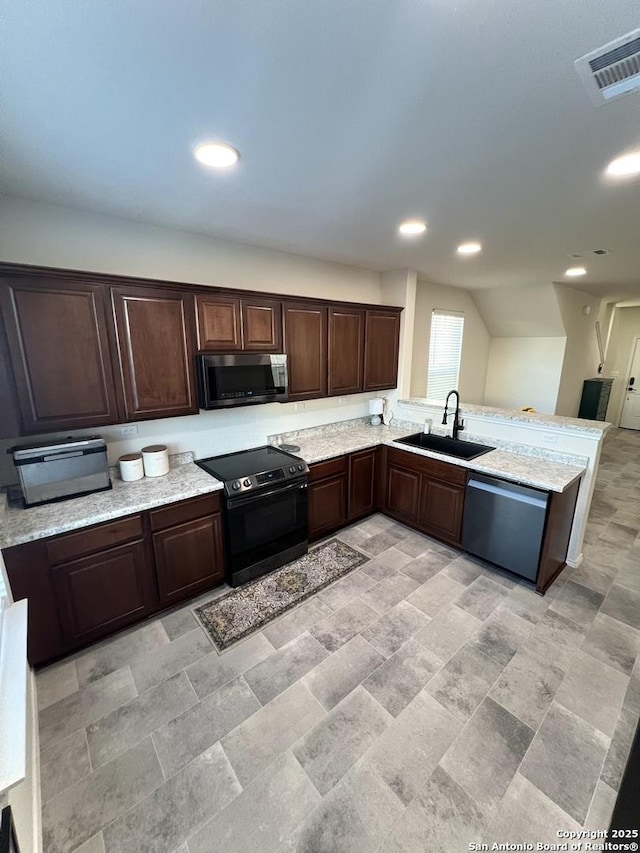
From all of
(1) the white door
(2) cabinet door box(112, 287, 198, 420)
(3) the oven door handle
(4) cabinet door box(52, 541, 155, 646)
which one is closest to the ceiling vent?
(2) cabinet door box(112, 287, 198, 420)

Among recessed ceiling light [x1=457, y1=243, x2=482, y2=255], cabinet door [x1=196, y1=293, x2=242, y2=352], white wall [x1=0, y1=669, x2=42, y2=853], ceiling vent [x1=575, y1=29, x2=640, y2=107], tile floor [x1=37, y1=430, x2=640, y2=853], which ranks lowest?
tile floor [x1=37, y1=430, x2=640, y2=853]

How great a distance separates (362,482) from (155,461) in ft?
6.62

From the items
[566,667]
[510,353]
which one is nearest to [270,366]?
[566,667]

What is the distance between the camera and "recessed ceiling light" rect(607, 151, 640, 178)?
5.28ft

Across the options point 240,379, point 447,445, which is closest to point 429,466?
point 447,445

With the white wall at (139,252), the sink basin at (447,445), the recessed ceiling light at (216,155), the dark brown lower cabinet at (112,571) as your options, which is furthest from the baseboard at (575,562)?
the recessed ceiling light at (216,155)

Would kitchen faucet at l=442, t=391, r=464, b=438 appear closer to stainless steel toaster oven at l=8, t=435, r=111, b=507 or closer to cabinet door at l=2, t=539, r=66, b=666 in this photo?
stainless steel toaster oven at l=8, t=435, r=111, b=507

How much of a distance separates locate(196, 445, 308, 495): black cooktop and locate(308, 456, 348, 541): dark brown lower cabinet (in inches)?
10.7

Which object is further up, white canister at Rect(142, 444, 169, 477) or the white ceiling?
the white ceiling

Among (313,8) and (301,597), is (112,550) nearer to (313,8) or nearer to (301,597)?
(301,597)

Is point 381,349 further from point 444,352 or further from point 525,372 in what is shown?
point 525,372

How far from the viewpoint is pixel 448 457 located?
122 inches

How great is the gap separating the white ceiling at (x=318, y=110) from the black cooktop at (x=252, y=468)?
1863 millimetres

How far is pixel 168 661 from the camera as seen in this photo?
2.09 m
